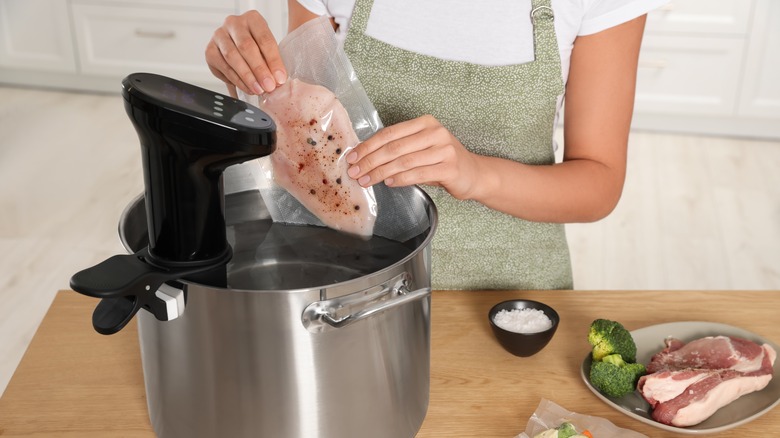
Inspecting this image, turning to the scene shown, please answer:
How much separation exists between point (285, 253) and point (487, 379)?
28 cm

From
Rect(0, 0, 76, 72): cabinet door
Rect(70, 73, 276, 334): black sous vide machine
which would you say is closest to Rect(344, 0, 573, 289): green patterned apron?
Rect(70, 73, 276, 334): black sous vide machine

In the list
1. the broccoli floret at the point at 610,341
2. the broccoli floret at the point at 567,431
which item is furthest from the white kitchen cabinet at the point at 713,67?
the broccoli floret at the point at 567,431

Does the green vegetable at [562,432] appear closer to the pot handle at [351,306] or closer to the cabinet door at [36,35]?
the pot handle at [351,306]

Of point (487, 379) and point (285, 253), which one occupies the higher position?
point (285, 253)

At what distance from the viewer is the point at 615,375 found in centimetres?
93

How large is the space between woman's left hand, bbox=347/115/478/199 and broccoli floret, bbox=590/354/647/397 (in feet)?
0.87

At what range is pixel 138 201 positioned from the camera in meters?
0.86

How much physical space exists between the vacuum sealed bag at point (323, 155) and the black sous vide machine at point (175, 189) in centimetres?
21

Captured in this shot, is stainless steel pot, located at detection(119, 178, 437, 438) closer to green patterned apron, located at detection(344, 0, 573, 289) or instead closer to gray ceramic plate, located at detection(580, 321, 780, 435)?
gray ceramic plate, located at detection(580, 321, 780, 435)

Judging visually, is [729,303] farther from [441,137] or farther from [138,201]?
[138,201]

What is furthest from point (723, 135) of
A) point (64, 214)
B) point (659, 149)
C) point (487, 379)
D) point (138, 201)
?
point (138, 201)

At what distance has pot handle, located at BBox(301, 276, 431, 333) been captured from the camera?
700 mm

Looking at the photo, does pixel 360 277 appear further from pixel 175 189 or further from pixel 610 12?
pixel 610 12

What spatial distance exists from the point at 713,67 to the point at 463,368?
9.45 ft
